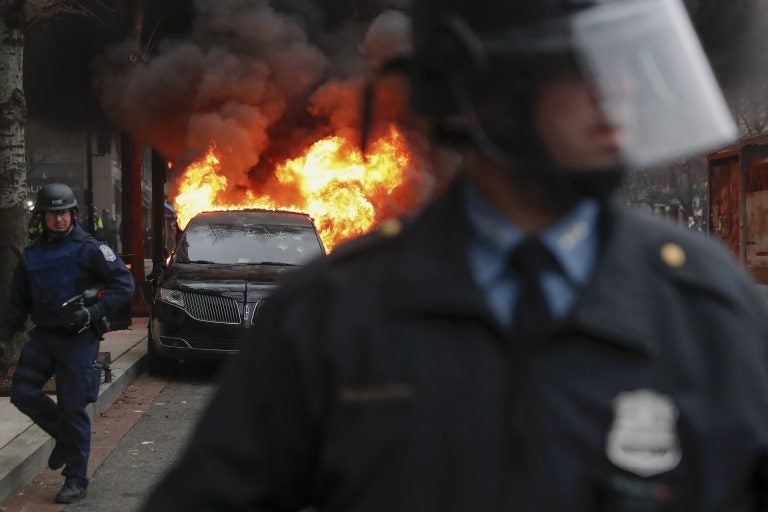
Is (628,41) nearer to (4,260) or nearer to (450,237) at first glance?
(450,237)

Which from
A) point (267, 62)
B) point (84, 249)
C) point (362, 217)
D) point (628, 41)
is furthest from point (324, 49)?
point (628, 41)

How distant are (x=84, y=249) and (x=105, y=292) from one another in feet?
0.87

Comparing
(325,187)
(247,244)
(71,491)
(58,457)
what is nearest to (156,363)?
(247,244)

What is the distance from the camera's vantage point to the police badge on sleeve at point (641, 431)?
1319mm

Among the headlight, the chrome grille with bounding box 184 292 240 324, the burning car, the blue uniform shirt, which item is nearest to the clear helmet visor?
the blue uniform shirt

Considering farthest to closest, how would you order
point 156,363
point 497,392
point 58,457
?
point 156,363
point 58,457
point 497,392

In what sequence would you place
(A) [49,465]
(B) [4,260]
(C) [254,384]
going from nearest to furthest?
1. (C) [254,384]
2. (A) [49,465]
3. (B) [4,260]

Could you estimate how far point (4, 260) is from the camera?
9.82 m

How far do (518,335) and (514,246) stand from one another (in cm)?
11

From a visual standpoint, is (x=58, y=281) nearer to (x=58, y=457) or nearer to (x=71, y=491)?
(x=58, y=457)

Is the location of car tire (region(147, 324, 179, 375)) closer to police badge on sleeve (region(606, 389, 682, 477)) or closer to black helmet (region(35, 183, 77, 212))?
black helmet (region(35, 183, 77, 212))

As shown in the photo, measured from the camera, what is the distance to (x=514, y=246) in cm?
139

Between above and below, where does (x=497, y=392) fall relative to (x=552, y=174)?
below

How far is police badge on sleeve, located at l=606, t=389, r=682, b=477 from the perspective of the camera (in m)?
1.32
